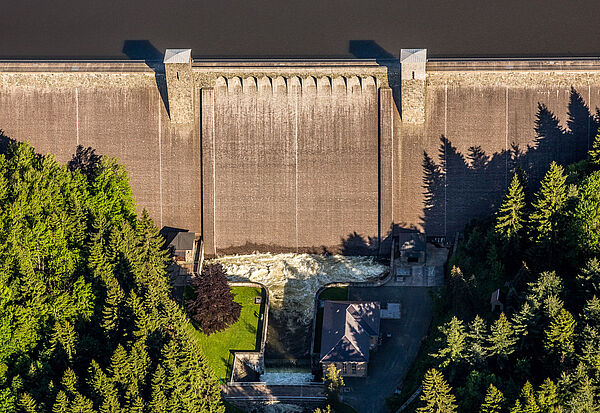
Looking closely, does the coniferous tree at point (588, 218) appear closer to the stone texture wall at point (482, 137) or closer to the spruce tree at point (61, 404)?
the stone texture wall at point (482, 137)

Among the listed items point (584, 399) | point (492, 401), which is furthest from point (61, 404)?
point (584, 399)

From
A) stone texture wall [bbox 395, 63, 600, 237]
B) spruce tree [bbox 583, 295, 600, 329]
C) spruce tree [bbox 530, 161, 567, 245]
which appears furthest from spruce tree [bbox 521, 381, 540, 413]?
stone texture wall [bbox 395, 63, 600, 237]

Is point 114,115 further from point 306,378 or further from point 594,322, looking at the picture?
point 594,322

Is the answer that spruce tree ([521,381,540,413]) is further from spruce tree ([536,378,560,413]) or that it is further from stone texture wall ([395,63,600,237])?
stone texture wall ([395,63,600,237])

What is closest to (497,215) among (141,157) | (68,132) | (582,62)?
(582,62)

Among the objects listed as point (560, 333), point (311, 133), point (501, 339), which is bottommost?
point (501, 339)

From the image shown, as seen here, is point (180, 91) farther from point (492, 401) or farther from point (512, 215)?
point (492, 401)

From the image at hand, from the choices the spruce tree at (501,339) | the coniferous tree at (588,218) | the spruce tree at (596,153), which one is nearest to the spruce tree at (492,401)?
the spruce tree at (501,339)
